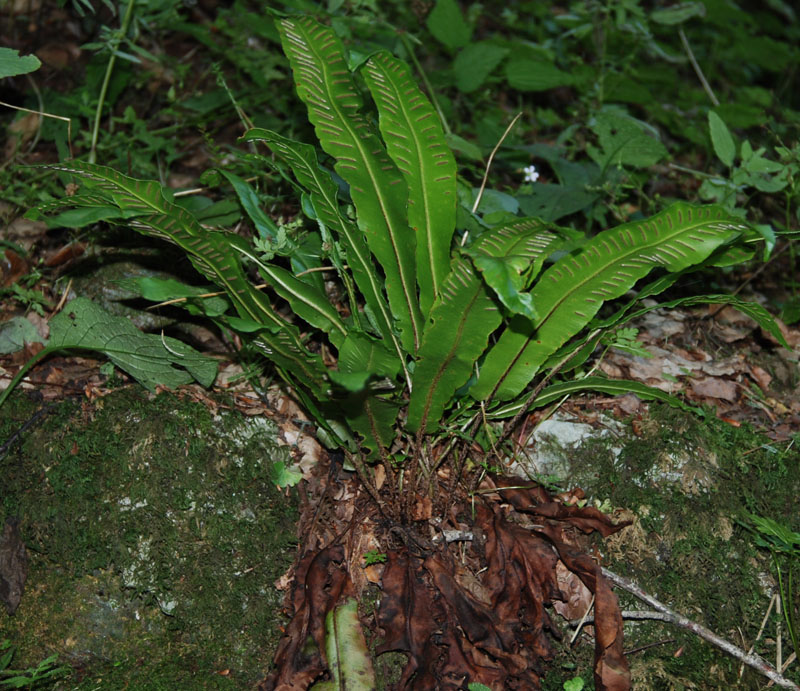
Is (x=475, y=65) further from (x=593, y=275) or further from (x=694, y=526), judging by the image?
(x=694, y=526)

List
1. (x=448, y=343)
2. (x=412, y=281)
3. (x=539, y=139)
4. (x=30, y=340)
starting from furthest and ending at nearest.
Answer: (x=539, y=139)
(x=30, y=340)
(x=412, y=281)
(x=448, y=343)

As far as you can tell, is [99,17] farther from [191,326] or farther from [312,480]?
[312,480]

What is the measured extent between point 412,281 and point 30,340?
56.1 inches

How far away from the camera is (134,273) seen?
2.58m

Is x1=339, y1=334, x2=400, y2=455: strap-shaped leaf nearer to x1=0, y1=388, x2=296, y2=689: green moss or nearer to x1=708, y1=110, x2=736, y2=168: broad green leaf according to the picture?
x1=0, y1=388, x2=296, y2=689: green moss

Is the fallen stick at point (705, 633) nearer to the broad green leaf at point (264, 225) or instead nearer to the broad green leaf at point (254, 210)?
the broad green leaf at point (264, 225)

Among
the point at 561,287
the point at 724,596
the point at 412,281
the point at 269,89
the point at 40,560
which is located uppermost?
the point at 561,287

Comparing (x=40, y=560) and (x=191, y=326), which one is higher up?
(x=191, y=326)

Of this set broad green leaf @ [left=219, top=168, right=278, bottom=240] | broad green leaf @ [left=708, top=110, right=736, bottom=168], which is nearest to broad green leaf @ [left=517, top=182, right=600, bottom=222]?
broad green leaf @ [left=708, top=110, right=736, bottom=168]

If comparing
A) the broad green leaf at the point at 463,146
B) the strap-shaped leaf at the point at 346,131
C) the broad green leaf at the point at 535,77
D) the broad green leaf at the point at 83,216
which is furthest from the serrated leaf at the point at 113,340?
the broad green leaf at the point at 535,77

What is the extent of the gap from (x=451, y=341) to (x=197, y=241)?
0.73 m

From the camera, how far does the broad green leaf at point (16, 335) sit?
239cm

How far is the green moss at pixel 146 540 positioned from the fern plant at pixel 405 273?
0.38m

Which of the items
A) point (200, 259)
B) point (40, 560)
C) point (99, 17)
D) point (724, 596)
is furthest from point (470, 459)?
point (99, 17)
